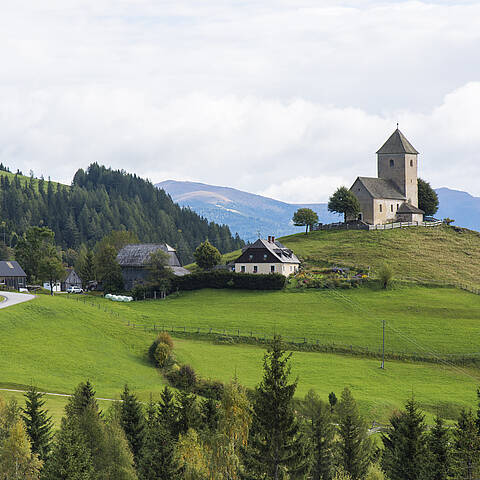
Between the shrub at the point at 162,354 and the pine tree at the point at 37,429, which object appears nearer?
the pine tree at the point at 37,429

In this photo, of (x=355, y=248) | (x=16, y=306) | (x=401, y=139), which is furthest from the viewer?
(x=401, y=139)

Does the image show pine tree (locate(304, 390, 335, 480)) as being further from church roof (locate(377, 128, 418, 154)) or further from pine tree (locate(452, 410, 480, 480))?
church roof (locate(377, 128, 418, 154))

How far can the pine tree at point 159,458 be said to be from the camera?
4012cm

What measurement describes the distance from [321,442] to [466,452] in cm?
927

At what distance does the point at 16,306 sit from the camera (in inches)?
3378

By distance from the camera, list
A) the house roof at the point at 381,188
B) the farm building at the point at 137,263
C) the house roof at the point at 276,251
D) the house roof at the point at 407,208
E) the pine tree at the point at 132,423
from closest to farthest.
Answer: the pine tree at the point at 132,423
the house roof at the point at 276,251
the farm building at the point at 137,263
the house roof at the point at 381,188
the house roof at the point at 407,208

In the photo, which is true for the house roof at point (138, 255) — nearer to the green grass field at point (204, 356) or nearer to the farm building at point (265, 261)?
the farm building at point (265, 261)

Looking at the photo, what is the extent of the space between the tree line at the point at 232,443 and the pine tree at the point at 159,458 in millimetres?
53

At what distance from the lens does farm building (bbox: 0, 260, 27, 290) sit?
392 feet

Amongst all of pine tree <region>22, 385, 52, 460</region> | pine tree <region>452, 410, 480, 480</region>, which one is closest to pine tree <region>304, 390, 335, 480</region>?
pine tree <region>452, 410, 480, 480</region>

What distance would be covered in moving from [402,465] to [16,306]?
53368mm

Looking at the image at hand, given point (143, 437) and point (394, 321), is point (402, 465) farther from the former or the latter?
point (394, 321)

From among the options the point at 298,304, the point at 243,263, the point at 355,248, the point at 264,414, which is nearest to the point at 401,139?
the point at 355,248

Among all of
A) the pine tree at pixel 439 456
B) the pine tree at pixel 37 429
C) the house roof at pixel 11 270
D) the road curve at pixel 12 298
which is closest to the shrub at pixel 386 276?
the road curve at pixel 12 298
